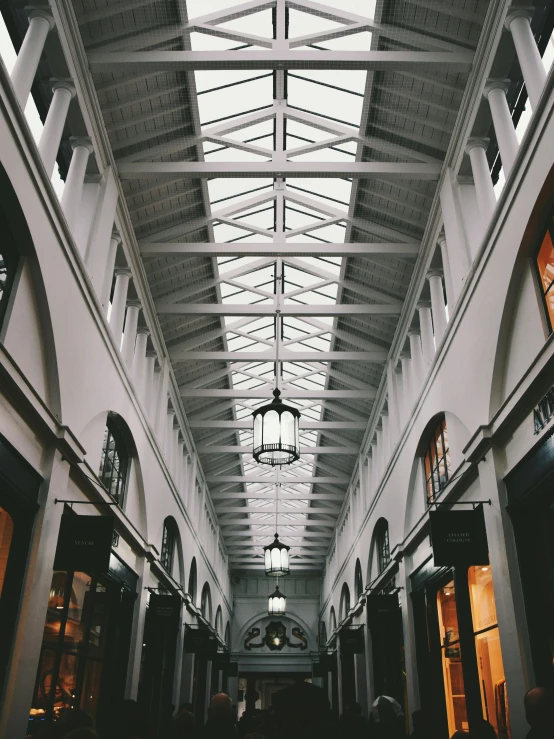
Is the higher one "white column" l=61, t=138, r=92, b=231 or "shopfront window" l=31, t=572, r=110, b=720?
"white column" l=61, t=138, r=92, b=231

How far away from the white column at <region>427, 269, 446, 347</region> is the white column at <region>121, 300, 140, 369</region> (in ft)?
16.5

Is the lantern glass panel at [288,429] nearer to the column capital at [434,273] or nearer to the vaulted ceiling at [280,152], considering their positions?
the vaulted ceiling at [280,152]

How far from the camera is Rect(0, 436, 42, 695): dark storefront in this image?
18.3 ft

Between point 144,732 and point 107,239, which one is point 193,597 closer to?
point 107,239

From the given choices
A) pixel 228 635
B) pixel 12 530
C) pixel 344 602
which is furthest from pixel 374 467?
pixel 228 635

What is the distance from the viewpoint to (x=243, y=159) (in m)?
10.7

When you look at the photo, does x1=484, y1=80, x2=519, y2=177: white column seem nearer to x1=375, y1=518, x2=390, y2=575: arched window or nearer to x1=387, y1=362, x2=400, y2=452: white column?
x1=387, y1=362, x2=400, y2=452: white column

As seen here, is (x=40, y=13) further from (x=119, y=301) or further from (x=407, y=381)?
(x=407, y=381)

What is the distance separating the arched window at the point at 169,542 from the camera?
13.9 metres

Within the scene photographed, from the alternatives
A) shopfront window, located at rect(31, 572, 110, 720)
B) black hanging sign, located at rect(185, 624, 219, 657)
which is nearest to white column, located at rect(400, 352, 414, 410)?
shopfront window, located at rect(31, 572, 110, 720)

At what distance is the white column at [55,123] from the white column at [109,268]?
211cm

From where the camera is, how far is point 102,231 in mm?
8578

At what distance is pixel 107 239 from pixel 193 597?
12193 mm

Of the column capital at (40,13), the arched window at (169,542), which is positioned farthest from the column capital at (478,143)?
the arched window at (169,542)
